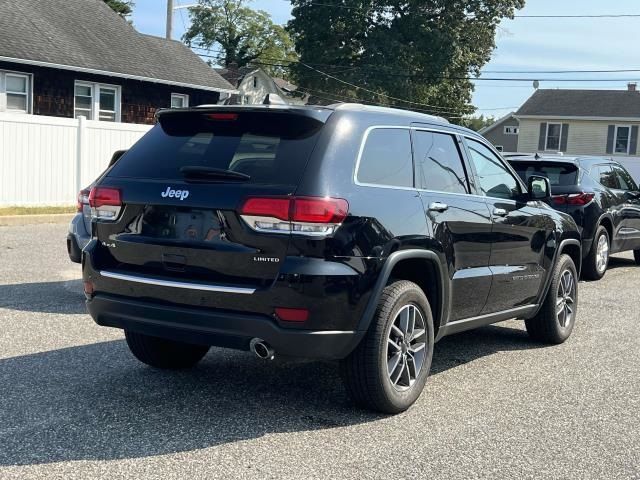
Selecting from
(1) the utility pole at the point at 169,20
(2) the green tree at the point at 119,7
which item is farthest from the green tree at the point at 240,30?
(1) the utility pole at the point at 169,20

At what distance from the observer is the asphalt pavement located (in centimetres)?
408

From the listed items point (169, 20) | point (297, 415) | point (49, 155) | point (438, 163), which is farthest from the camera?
point (169, 20)

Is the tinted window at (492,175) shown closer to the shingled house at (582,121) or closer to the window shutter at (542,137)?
the shingled house at (582,121)

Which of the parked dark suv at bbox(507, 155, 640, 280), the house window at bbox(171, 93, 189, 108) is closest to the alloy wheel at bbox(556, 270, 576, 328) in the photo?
the parked dark suv at bbox(507, 155, 640, 280)

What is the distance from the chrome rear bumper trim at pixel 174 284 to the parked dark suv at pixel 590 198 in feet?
23.9

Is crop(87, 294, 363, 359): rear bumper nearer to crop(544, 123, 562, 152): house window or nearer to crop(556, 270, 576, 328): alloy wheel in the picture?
crop(556, 270, 576, 328): alloy wheel

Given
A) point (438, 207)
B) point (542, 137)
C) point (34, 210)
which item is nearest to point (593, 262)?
point (438, 207)

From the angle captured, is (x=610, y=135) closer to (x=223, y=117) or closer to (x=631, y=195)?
(x=631, y=195)

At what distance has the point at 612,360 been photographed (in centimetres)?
655

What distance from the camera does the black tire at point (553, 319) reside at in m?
6.93

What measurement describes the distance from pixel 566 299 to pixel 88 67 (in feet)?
62.6

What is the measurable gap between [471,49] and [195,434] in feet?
155

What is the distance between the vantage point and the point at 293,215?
4.31 meters

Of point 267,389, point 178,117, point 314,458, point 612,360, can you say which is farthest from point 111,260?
point 612,360
